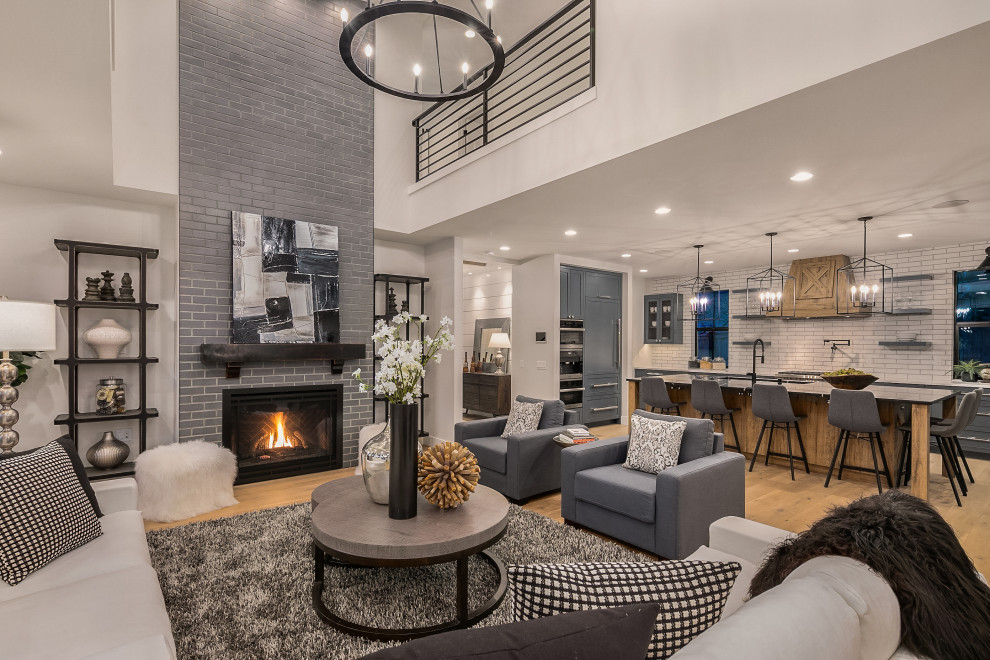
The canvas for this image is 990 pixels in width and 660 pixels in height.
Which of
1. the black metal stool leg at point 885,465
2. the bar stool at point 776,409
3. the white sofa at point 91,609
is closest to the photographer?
the white sofa at point 91,609

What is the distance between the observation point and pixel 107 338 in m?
A: 4.04

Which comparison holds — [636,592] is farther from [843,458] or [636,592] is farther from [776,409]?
[843,458]

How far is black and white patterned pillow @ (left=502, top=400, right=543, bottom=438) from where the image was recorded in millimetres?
4178

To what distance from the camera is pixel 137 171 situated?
13.0ft

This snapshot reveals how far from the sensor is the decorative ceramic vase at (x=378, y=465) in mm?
2438

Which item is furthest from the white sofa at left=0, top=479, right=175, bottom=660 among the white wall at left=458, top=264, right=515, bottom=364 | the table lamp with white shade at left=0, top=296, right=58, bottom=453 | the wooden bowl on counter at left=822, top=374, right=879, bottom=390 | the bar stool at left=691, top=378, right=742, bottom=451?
the white wall at left=458, top=264, right=515, bottom=364

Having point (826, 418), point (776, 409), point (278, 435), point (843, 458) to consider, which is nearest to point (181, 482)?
point (278, 435)

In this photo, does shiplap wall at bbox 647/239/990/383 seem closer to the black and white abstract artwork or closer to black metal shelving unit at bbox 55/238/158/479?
the black and white abstract artwork

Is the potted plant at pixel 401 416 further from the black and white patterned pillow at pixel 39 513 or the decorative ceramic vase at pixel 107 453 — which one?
the decorative ceramic vase at pixel 107 453

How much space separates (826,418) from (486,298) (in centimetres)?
544

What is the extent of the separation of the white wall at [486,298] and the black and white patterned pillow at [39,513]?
627 cm

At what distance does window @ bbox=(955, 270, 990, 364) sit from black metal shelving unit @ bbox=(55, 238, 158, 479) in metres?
8.85

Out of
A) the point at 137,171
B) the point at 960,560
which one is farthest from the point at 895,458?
the point at 137,171

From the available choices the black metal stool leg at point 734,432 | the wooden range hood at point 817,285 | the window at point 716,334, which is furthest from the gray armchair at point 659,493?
the window at point 716,334
